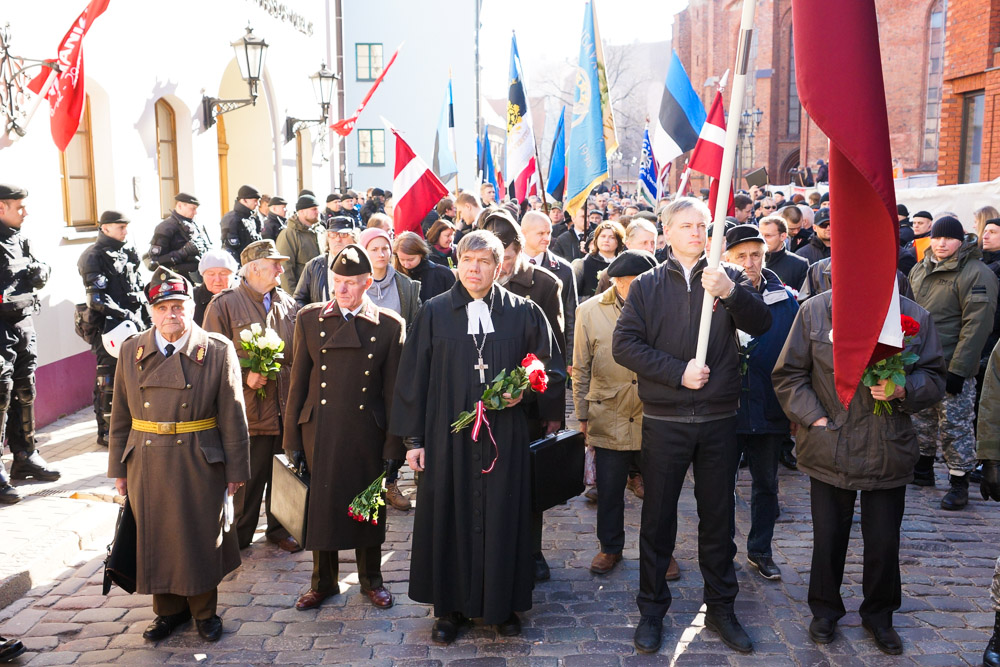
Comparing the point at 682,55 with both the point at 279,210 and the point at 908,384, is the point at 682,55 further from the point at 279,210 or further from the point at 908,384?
the point at 908,384

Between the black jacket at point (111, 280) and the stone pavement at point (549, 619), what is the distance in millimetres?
2185

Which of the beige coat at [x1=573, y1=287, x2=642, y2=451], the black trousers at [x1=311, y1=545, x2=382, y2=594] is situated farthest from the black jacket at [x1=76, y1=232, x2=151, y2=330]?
the beige coat at [x1=573, y1=287, x2=642, y2=451]

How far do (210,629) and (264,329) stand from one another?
1.99 m

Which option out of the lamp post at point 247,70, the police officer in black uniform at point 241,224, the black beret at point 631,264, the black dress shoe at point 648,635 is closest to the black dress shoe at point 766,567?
the black dress shoe at point 648,635

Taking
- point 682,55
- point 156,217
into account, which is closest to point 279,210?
point 156,217

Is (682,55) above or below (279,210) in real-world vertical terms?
above

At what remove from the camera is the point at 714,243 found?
451 centimetres

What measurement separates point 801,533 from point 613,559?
5.41ft

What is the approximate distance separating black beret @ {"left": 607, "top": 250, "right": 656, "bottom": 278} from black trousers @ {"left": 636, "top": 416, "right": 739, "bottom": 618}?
127 cm

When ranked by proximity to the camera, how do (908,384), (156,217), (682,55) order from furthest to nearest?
(682,55), (156,217), (908,384)

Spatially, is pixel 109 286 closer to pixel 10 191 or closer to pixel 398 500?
pixel 10 191

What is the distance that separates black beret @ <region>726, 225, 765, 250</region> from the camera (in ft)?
19.7

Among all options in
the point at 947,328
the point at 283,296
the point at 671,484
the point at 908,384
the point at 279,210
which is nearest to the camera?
the point at 908,384

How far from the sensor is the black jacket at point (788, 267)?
26.6 feet
